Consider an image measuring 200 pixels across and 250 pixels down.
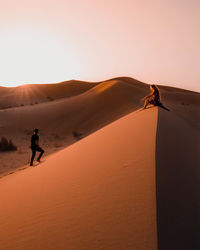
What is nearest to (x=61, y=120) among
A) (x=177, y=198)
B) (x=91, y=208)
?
(x=91, y=208)

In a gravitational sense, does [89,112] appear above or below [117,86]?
below

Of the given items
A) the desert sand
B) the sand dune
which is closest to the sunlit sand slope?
the desert sand

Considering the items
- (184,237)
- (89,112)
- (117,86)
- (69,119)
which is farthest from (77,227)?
(117,86)

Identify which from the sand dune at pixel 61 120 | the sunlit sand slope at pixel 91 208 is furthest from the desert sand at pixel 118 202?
the sand dune at pixel 61 120

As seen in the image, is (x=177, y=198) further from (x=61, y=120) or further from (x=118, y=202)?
(x=61, y=120)

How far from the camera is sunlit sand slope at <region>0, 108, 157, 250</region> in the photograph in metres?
2.10

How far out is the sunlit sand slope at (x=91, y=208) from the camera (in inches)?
82.7

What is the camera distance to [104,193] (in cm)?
290

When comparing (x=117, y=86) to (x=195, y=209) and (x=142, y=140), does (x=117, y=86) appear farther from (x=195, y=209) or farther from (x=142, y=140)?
(x=195, y=209)

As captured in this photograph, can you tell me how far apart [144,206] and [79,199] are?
37.6 inches

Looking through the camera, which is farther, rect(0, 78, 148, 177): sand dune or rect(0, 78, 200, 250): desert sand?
rect(0, 78, 148, 177): sand dune

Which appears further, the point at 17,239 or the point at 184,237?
the point at 17,239

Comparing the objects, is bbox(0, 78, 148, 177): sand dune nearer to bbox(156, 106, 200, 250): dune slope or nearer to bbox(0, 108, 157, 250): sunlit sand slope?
bbox(0, 108, 157, 250): sunlit sand slope

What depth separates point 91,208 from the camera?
104 inches
